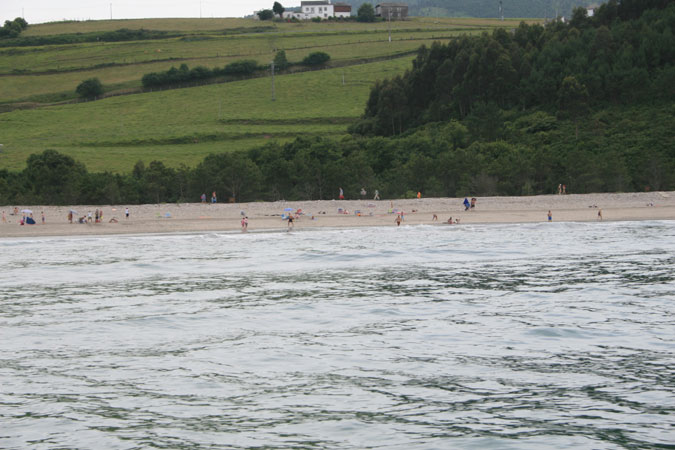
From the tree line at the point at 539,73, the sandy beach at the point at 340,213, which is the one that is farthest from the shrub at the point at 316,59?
the sandy beach at the point at 340,213

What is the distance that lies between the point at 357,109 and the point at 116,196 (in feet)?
178

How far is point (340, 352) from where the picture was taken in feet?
57.7

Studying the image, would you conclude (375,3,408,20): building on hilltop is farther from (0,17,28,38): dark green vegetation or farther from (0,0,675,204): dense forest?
(0,0,675,204): dense forest

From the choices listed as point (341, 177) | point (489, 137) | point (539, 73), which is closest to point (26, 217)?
point (341, 177)

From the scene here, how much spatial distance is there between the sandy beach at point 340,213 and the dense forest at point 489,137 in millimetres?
3659

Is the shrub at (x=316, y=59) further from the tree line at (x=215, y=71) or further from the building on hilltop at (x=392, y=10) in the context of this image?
the building on hilltop at (x=392, y=10)

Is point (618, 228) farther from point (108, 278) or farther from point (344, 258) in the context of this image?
point (108, 278)

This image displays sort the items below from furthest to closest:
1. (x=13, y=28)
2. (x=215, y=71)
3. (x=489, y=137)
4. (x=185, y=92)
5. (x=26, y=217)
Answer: (x=13, y=28) < (x=215, y=71) < (x=185, y=92) < (x=489, y=137) < (x=26, y=217)

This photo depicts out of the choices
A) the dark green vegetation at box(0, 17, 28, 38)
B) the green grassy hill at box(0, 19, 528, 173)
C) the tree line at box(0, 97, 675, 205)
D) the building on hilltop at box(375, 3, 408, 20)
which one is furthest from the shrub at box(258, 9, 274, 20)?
the tree line at box(0, 97, 675, 205)

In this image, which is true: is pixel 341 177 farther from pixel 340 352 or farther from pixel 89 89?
pixel 89 89

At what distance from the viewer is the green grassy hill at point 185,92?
89938mm

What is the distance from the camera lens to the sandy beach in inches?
1774

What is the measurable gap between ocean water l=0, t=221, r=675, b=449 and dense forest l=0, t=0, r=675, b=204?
23363 mm

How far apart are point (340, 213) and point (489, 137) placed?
2891 centimetres
